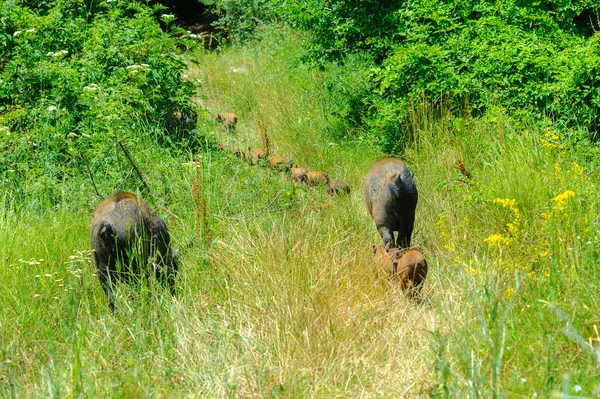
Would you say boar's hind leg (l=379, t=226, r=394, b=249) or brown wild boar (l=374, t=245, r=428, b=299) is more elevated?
brown wild boar (l=374, t=245, r=428, b=299)

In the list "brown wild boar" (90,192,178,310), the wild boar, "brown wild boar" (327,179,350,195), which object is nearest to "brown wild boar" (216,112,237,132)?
"brown wild boar" (327,179,350,195)

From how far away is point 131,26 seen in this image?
965 cm

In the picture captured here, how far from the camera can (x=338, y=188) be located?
7.98 meters

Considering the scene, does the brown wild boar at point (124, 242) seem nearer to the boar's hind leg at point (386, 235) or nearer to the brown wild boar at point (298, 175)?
Result: the boar's hind leg at point (386, 235)

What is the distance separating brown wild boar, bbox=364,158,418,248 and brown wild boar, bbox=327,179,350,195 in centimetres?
163

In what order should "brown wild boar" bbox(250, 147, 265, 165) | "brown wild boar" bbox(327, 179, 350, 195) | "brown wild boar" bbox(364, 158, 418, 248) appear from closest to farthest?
"brown wild boar" bbox(364, 158, 418, 248), "brown wild boar" bbox(327, 179, 350, 195), "brown wild boar" bbox(250, 147, 265, 165)

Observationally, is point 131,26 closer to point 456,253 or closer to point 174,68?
point 174,68

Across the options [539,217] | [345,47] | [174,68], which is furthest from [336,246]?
[345,47]

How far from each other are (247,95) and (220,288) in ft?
23.9

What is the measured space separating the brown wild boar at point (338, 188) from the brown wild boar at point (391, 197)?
1633 millimetres

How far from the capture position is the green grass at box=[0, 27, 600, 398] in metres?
4.08

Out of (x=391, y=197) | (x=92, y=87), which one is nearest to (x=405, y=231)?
(x=391, y=197)

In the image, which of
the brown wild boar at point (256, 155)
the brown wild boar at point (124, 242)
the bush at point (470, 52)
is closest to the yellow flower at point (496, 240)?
the brown wild boar at point (124, 242)

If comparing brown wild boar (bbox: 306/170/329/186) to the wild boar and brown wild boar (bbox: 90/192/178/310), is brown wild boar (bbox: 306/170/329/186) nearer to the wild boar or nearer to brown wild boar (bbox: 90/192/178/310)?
the wild boar
